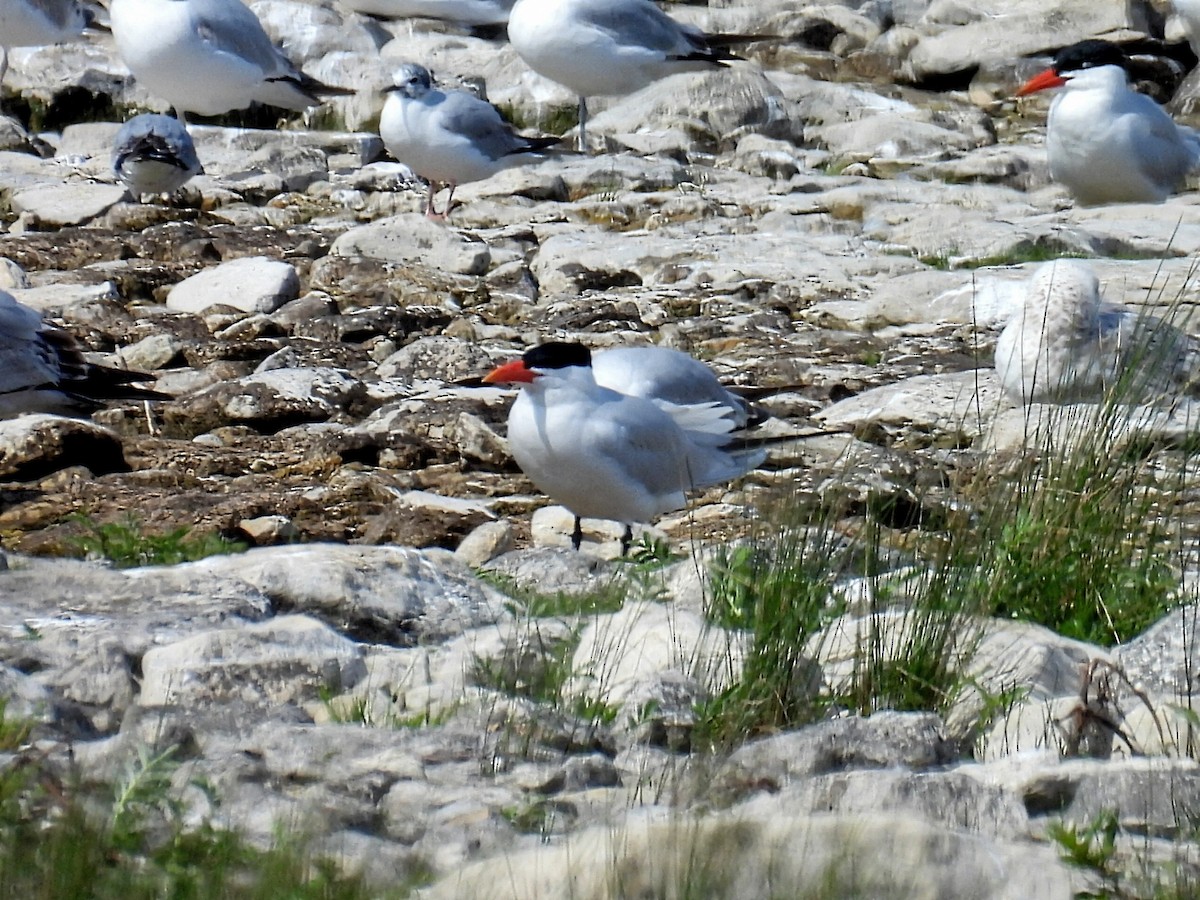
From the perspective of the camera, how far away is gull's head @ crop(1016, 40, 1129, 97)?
11.9 meters

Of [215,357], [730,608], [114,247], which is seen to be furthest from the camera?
[114,247]

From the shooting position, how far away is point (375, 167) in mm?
13578

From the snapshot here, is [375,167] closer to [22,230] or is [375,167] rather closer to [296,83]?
[296,83]

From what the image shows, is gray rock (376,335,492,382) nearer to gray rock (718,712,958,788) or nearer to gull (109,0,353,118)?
gray rock (718,712,958,788)

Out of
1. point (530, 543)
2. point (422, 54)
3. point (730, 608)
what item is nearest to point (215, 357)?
point (530, 543)

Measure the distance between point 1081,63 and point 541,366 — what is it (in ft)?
23.4

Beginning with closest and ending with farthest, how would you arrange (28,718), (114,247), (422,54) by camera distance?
(28,718), (114,247), (422,54)

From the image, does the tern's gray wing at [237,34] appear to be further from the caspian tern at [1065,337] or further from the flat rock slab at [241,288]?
the caspian tern at [1065,337]

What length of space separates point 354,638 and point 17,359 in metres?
2.66

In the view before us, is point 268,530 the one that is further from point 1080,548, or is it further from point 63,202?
point 63,202

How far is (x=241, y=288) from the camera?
983 cm

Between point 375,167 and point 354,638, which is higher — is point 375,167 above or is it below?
above

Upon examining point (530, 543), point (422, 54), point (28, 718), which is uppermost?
point (422, 54)

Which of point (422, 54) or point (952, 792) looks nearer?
point (952, 792)
